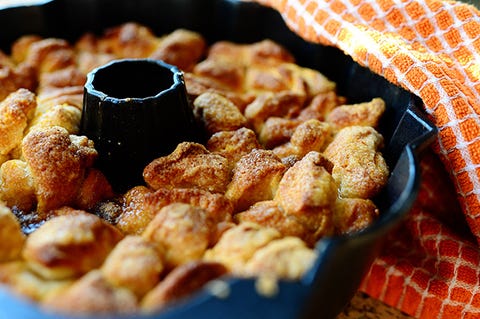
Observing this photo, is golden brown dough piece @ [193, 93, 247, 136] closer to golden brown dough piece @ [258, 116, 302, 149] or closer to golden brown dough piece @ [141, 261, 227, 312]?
golden brown dough piece @ [258, 116, 302, 149]

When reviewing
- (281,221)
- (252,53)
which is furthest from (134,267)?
(252,53)

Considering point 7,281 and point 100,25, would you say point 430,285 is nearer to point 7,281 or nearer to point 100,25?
point 7,281

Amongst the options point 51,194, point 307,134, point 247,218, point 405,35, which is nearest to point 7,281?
point 51,194

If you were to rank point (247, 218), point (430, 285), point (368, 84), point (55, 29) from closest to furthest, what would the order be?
point (247, 218)
point (430, 285)
point (368, 84)
point (55, 29)

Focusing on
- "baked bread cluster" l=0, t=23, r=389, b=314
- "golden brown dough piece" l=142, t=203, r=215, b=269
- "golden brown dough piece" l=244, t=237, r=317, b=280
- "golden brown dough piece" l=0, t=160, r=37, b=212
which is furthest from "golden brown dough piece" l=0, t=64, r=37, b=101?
"golden brown dough piece" l=244, t=237, r=317, b=280

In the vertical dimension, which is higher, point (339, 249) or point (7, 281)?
point (339, 249)

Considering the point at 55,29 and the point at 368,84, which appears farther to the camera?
the point at 55,29

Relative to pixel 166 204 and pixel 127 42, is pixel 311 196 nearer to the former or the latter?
pixel 166 204
